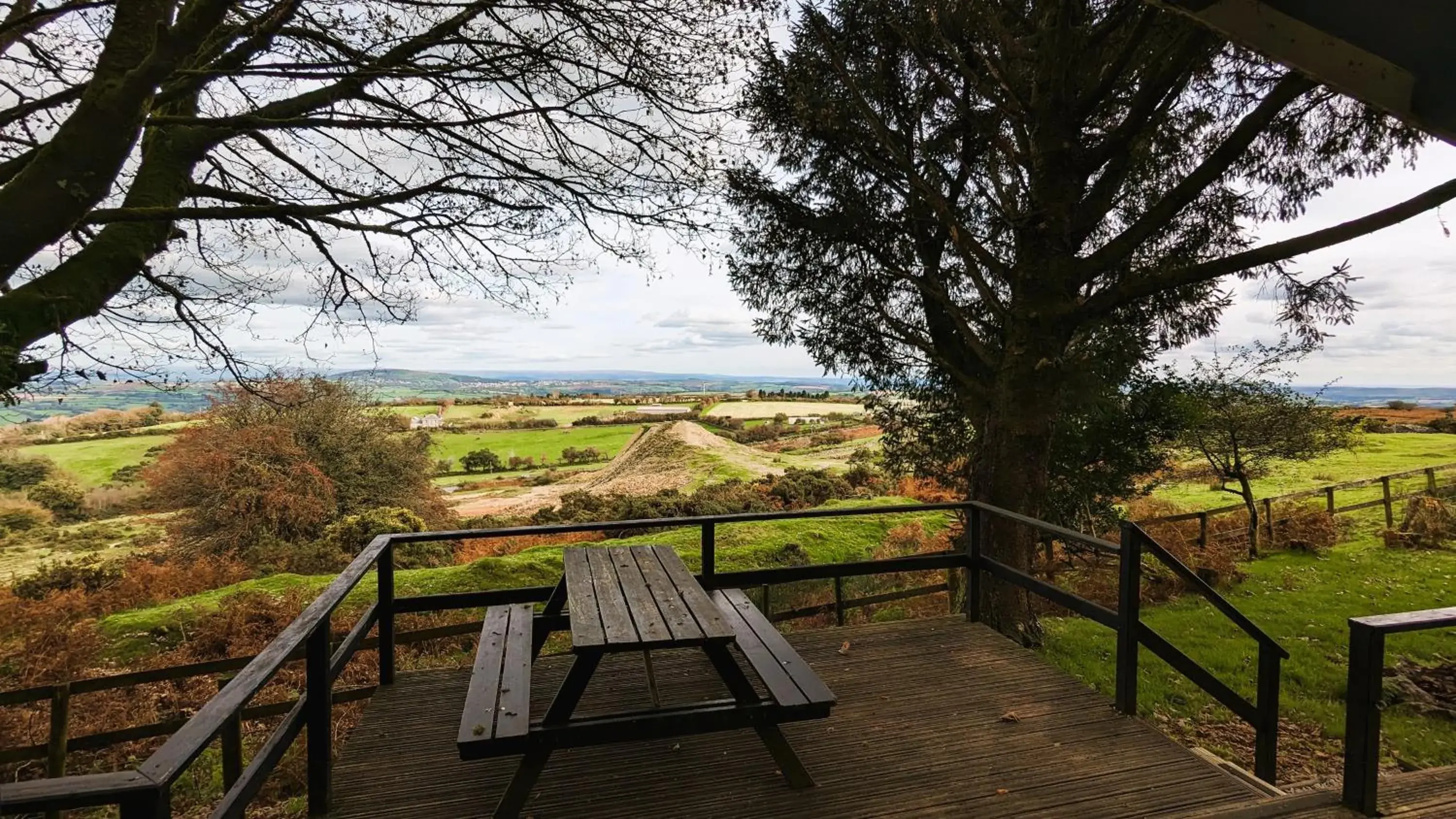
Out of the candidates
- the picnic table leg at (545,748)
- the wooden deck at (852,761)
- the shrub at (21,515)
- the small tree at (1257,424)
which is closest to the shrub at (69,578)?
the shrub at (21,515)

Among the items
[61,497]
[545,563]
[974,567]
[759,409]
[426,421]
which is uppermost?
[759,409]

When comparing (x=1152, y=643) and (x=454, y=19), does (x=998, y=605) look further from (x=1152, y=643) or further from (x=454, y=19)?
(x=454, y=19)

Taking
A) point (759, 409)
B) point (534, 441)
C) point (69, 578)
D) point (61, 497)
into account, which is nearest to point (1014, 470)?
point (69, 578)

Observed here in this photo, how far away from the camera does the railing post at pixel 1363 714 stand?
2.48 m

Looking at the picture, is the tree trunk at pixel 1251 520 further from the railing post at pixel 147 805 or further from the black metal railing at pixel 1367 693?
the railing post at pixel 147 805

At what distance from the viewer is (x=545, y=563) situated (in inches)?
440

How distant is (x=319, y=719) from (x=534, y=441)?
20.3m

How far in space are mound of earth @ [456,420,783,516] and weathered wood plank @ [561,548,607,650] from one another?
12.8m

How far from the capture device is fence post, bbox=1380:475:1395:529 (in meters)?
14.4

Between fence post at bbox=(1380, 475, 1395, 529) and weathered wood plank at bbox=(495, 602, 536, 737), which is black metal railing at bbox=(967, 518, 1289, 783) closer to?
weathered wood plank at bbox=(495, 602, 536, 737)

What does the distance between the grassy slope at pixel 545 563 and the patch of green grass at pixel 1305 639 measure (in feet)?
14.1

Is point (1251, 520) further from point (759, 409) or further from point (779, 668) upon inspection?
point (759, 409)

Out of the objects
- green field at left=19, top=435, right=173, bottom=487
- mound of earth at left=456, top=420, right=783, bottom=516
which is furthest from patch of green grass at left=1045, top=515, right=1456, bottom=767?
green field at left=19, top=435, right=173, bottom=487

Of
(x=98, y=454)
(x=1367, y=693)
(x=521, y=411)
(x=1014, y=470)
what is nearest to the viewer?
(x=1367, y=693)
